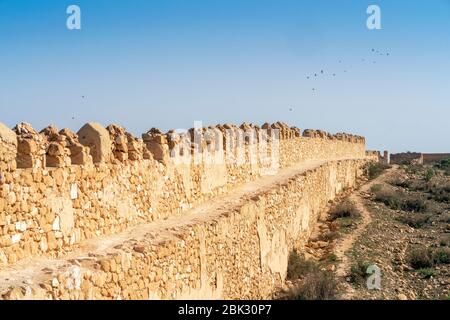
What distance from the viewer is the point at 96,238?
575cm

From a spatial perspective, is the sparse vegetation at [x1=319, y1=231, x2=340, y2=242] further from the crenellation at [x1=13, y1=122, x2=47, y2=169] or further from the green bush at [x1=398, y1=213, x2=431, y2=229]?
the crenellation at [x1=13, y1=122, x2=47, y2=169]

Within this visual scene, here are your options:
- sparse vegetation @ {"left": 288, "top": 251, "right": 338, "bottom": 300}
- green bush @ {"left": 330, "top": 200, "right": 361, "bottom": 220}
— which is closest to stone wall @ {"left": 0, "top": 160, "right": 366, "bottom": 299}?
sparse vegetation @ {"left": 288, "top": 251, "right": 338, "bottom": 300}

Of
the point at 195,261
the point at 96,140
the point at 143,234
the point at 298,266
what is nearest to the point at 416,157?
the point at 298,266

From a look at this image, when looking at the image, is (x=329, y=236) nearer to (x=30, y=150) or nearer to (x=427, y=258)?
(x=427, y=258)

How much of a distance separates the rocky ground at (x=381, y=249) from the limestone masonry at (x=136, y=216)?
886 millimetres

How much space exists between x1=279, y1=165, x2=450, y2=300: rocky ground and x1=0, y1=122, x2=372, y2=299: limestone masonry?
2.91ft

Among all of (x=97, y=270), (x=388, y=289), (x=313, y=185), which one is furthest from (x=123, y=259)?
(x=313, y=185)

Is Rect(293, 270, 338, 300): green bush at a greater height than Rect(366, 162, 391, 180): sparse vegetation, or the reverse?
Rect(366, 162, 391, 180): sparse vegetation

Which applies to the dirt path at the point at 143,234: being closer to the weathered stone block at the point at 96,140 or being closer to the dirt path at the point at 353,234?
the weathered stone block at the point at 96,140

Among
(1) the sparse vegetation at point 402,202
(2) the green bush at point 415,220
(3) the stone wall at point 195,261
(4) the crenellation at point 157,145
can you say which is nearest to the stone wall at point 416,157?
(1) the sparse vegetation at point 402,202

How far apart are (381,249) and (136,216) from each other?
792 cm

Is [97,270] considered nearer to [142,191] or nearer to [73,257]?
[73,257]

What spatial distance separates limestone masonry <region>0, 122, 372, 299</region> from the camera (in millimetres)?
4535
